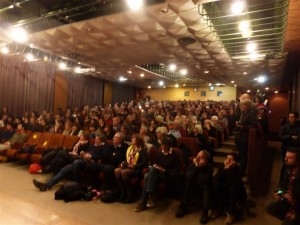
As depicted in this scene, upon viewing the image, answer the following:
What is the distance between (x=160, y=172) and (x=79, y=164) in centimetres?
152

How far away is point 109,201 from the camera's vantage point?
3.57m

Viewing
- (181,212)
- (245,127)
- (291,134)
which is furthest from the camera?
(245,127)

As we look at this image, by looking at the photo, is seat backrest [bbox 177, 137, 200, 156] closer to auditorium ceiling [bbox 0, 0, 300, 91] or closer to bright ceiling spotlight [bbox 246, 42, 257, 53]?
auditorium ceiling [bbox 0, 0, 300, 91]

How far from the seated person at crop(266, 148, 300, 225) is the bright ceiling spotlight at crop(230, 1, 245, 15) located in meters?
2.36

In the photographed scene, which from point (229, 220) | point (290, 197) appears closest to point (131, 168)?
point (229, 220)

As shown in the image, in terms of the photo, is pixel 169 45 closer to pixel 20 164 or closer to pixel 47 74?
pixel 20 164

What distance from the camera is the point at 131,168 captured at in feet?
12.2

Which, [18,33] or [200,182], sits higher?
[18,33]

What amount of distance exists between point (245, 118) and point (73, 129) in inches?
163

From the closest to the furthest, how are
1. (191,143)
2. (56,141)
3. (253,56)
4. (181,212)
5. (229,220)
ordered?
1. (229,220)
2. (181,212)
3. (191,143)
4. (56,141)
5. (253,56)

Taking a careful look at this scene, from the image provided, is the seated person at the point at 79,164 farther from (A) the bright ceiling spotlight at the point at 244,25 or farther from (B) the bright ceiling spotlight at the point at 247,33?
(B) the bright ceiling spotlight at the point at 247,33

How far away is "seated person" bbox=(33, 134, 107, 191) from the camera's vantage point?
3980mm

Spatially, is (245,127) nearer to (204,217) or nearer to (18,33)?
(204,217)

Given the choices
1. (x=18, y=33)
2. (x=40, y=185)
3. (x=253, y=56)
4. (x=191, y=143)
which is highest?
(x=253, y=56)
